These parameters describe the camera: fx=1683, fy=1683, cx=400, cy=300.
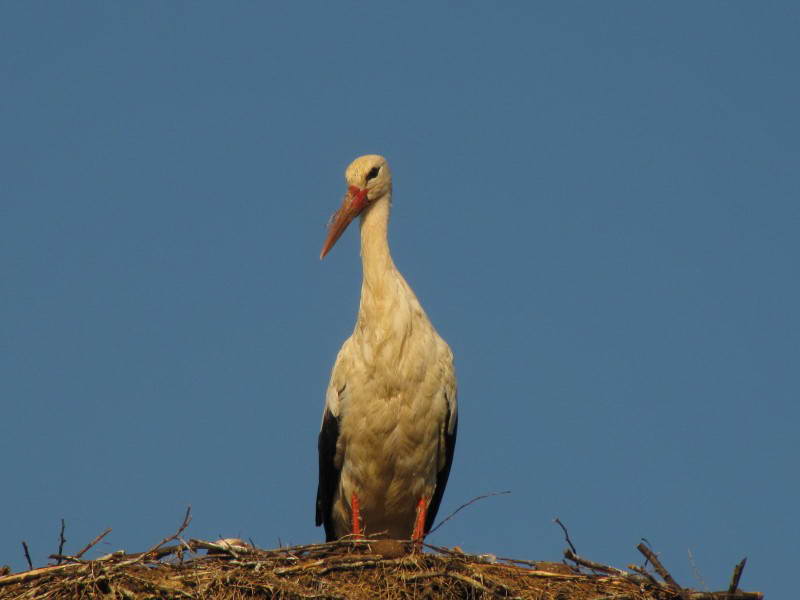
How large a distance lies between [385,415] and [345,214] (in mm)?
1380

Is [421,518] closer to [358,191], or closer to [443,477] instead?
[443,477]

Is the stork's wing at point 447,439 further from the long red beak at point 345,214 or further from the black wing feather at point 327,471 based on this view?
the long red beak at point 345,214

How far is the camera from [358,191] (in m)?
10.7

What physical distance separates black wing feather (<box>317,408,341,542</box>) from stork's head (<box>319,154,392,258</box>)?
1.13 m

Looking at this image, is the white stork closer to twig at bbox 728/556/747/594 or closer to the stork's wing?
the stork's wing

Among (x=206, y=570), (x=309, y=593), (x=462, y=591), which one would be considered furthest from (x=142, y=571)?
(x=462, y=591)

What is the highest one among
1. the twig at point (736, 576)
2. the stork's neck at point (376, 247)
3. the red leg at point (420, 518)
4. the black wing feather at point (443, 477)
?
the stork's neck at point (376, 247)

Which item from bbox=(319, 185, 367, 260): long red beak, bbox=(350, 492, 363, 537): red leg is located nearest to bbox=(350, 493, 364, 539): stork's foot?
bbox=(350, 492, 363, 537): red leg

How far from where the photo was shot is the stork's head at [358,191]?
10688 millimetres

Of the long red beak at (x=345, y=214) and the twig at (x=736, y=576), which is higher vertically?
the long red beak at (x=345, y=214)

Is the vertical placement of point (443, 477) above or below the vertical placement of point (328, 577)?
above

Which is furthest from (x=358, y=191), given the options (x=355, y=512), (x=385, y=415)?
(x=355, y=512)

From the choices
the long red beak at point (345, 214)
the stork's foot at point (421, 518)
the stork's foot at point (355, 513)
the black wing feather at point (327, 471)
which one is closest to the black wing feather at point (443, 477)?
the stork's foot at point (421, 518)

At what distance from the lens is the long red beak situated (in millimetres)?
10680
